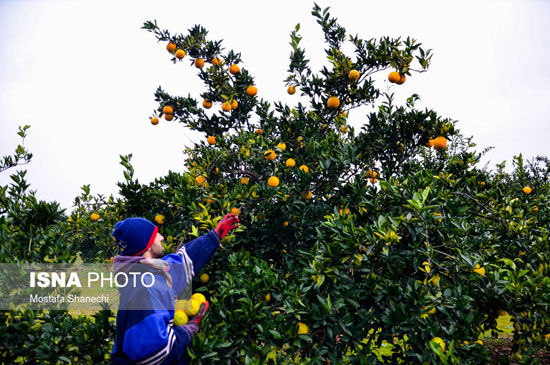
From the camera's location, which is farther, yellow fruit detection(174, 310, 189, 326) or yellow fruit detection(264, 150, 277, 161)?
yellow fruit detection(264, 150, 277, 161)

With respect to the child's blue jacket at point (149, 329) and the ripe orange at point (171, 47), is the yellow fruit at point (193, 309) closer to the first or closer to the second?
the child's blue jacket at point (149, 329)

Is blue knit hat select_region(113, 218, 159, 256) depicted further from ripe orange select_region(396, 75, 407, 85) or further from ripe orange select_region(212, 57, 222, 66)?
ripe orange select_region(396, 75, 407, 85)

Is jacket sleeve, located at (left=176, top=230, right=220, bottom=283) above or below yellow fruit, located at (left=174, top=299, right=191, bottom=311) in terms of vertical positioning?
above

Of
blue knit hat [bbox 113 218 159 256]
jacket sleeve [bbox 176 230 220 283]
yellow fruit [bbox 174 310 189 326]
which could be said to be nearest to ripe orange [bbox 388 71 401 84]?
jacket sleeve [bbox 176 230 220 283]

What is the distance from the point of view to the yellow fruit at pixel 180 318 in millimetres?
2047

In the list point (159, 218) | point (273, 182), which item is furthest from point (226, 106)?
point (159, 218)

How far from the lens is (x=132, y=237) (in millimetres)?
2025

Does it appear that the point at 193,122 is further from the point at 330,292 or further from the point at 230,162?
the point at 330,292

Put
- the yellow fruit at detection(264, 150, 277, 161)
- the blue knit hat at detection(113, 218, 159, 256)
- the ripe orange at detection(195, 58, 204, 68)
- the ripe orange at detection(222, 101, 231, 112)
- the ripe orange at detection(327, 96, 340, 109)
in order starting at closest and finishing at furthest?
the blue knit hat at detection(113, 218, 159, 256) < the yellow fruit at detection(264, 150, 277, 161) < the ripe orange at detection(327, 96, 340, 109) < the ripe orange at detection(222, 101, 231, 112) < the ripe orange at detection(195, 58, 204, 68)

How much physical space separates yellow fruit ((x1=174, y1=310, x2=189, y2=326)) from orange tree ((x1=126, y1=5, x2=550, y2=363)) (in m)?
0.13

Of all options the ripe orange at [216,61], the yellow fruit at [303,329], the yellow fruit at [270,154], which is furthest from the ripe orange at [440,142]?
the ripe orange at [216,61]

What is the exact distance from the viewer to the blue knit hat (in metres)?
2.02

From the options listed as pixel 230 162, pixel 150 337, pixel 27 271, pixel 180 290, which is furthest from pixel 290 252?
pixel 27 271

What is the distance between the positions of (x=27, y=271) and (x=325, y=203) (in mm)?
2431
